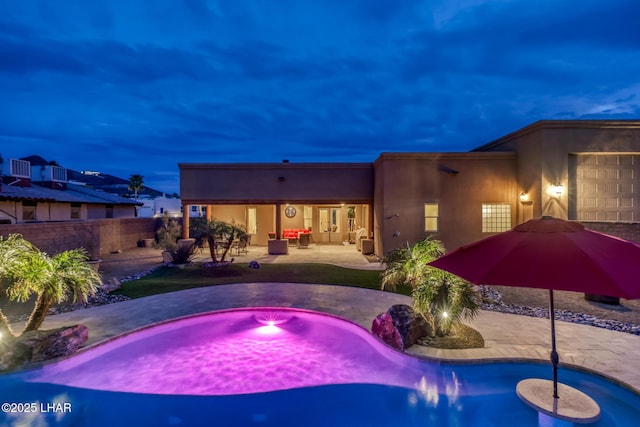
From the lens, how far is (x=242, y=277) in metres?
10.7

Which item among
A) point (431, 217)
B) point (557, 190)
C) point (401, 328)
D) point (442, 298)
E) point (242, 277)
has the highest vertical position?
point (557, 190)

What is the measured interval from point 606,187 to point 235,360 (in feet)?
48.2

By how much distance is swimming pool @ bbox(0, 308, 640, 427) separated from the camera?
4.05 meters

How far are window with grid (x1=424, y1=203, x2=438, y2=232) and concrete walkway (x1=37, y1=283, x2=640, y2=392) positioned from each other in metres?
6.21

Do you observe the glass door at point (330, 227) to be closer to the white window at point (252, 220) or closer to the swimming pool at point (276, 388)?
the white window at point (252, 220)

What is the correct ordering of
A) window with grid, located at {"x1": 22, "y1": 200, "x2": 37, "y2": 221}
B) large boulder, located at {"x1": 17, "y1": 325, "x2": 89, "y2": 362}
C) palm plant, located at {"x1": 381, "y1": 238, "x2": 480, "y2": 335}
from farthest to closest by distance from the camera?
window with grid, located at {"x1": 22, "y1": 200, "x2": 37, "y2": 221}
palm plant, located at {"x1": 381, "y1": 238, "x2": 480, "y2": 335}
large boulder, located at {"x1": 17, "y1": 325, "x2": 89, "y2": 362}

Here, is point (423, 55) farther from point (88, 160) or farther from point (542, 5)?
point (88, 160)

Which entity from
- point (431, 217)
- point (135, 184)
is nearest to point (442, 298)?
point (431, 217)

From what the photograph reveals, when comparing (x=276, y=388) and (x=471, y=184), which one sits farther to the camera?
(x=471, y=184)

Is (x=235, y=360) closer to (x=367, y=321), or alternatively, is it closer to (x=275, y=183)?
(x=367, y=321)

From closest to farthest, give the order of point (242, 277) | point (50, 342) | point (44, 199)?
point (50, 342) < point (242, 277) < point (44, 199)

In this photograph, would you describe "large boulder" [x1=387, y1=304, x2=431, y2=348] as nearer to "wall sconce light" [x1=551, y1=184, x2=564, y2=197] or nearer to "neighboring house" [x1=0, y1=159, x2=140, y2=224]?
"wall sconce light" [x1=551, y1=184, x2=564, y2=197]

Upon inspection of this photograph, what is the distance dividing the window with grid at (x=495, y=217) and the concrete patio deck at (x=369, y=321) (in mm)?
7790

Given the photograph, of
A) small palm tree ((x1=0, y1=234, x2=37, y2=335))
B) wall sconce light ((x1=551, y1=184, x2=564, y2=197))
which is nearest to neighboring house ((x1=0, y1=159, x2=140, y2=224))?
small palm tree ((x1=0, y1=234, x2=37, y2=335))
